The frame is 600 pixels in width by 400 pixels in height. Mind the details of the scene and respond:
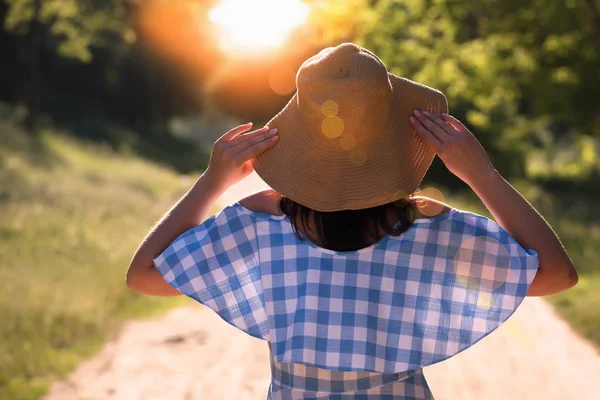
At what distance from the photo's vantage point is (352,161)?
6.01 feet

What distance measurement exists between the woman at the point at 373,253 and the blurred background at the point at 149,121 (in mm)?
3911

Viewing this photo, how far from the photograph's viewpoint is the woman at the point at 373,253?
5.91 feet

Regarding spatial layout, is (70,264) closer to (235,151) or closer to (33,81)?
(235,151)

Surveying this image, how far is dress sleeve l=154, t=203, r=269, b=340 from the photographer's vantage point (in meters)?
1.90

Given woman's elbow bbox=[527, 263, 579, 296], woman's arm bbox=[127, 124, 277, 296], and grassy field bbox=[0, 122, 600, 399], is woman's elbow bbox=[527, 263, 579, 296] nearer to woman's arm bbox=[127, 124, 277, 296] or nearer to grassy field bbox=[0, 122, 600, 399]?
woman's arm bbox=[127, 124, 277, 296]

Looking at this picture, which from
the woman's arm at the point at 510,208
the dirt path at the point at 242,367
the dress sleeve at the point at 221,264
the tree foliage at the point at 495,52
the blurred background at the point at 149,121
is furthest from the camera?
the tree foliage at the point at 495,52

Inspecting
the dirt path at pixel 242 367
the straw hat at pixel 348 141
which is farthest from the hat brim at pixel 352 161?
the dirt path at pixel 242 367

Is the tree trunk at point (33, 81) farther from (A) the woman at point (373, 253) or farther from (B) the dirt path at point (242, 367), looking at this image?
(A) the woman at point (373, 253)

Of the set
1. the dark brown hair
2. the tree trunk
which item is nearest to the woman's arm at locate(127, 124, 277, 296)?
the dark brown hair

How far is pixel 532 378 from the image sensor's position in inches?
219

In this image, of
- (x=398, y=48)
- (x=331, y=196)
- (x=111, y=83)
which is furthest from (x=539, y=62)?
(x=111, y=83)

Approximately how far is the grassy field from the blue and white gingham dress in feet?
12.8

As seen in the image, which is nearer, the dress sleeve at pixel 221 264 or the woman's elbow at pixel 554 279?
the woman's elbow at pixel 554 279

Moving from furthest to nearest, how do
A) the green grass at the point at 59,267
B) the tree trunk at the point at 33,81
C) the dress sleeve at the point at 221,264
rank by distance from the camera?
the tree trunk at the point at 33,81
the green grass at the point at 59,267
the dress sleeve at the point at 221,264
